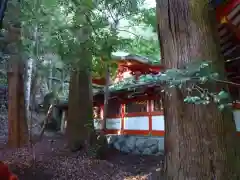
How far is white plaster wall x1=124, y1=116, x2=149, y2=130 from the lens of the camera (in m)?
10.7

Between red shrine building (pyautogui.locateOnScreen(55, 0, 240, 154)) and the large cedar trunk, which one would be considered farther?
the large cedar trunk

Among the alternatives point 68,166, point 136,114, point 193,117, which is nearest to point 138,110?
point 136,114

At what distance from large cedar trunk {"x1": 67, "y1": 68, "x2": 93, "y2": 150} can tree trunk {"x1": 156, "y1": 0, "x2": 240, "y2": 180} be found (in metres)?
6.93

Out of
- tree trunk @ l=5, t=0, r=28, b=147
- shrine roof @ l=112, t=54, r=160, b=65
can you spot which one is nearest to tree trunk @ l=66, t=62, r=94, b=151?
shrine roof @ l=112, t=54, r=160, b=65

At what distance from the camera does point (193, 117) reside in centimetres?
227

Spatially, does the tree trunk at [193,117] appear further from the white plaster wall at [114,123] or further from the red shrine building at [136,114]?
the white plaster wall at [114,123]

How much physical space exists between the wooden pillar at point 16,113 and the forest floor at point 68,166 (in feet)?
1.41

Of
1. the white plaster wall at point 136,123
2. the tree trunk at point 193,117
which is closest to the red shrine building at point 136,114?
the white plaster wall at point 136,123

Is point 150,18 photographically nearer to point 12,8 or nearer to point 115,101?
point 12,8

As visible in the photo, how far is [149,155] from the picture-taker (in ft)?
32.8

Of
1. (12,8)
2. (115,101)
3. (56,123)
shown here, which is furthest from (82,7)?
(56,123)

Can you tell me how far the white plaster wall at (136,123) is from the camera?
10.7 m

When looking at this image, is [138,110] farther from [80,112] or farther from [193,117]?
[193,117]

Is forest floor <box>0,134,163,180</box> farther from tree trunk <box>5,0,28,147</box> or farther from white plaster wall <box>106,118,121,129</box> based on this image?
white plaster wall <box>106,118,121,129</box>
